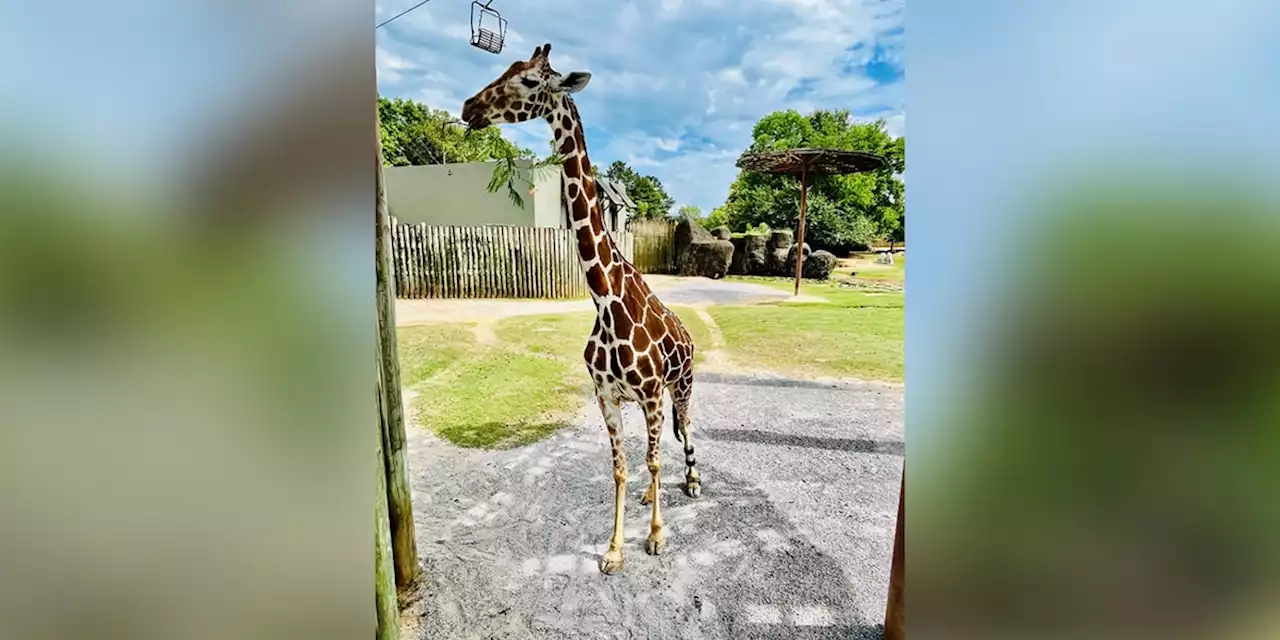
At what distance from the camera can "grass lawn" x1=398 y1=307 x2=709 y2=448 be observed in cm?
327

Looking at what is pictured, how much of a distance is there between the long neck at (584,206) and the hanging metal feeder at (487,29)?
1.56ft

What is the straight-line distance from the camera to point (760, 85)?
341cm

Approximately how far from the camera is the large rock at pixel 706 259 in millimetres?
8203

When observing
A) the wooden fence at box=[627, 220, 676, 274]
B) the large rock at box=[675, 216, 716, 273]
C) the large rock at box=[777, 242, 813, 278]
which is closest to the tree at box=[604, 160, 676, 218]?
the wooden fence at box=[627, 220, 676, 274]

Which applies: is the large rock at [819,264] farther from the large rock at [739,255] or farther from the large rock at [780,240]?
the large rock at [739,255]

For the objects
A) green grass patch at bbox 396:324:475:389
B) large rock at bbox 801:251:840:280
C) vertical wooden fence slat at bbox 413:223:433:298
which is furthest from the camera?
large rock at bbox 801:251:840:280

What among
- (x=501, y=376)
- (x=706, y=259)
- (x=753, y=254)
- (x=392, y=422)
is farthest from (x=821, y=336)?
(x=392, y=422)

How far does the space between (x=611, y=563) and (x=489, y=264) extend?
540 centimetres

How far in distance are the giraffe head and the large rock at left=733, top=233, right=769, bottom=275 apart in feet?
24.7

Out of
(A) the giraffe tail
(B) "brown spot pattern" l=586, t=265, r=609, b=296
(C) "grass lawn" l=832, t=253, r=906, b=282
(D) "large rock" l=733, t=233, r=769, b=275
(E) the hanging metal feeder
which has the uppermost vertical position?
(E) the hanging metal feeder
